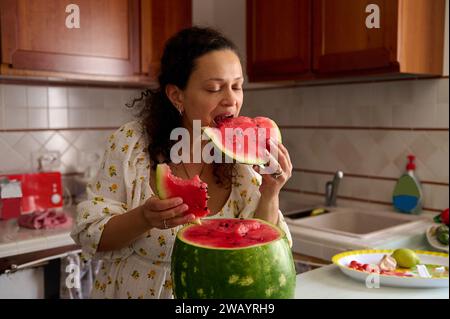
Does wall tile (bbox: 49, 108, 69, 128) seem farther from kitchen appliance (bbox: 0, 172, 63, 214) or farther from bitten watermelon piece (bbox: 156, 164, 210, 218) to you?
bitten watermelon piece (bbox: 156, 164, 210, 218)

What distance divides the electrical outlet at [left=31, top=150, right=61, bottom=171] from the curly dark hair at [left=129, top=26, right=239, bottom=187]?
179 centimetres

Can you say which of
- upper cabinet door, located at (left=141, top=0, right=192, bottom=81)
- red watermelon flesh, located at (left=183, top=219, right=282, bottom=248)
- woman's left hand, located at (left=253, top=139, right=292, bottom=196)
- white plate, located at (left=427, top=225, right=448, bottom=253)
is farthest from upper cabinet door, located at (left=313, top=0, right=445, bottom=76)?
red watermelon flesh, located at (left=183, top=219, right=282, bottom=248)

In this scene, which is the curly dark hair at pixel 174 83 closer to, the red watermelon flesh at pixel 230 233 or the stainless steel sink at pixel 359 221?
the red watermelon flesh at pixel 230 233

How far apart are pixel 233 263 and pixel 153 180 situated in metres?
0.39

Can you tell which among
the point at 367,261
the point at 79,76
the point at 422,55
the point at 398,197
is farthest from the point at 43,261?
the point at 422,55

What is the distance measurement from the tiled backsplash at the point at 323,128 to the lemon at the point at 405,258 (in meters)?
1.02

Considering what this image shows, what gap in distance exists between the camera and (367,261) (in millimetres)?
1358

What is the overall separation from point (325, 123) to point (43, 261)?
150 cm

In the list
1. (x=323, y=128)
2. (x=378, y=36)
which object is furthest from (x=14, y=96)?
(x=378, y=36)

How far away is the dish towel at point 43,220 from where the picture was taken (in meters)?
2.07

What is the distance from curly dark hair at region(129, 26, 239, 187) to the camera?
663 mm

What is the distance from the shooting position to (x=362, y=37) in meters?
2.00

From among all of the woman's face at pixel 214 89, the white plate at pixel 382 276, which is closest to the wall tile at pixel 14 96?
the white plate at pixel 382 276

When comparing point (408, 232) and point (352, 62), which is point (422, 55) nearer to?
point (352, 62)
